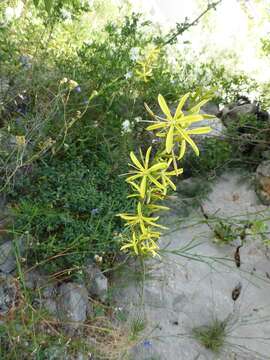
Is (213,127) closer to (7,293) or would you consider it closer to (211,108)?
(211,108)

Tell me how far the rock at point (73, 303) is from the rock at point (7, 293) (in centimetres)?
28

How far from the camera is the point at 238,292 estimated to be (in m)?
2.67

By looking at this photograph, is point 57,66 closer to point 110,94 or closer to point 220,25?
point 110,94

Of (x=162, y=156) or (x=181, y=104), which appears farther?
(x=162, y=156)

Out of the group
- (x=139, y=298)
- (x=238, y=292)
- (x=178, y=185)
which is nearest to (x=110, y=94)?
(x=178, y=185)

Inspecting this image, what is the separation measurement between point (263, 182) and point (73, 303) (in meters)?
1.83

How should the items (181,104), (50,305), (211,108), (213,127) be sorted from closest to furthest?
1. (181,104)
2. (50,305)
3. (213,127)
4. (211,108)

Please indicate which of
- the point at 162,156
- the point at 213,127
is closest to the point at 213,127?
the point at 213,127

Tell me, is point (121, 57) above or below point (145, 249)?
above

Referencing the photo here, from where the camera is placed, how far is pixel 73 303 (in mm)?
2215

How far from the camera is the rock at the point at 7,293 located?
2.04 meters

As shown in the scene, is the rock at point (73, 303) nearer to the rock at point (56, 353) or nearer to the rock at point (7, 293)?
the rock at point (56, 353)

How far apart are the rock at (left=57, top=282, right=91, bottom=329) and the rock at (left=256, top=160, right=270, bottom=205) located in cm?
166

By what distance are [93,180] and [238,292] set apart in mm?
1261
